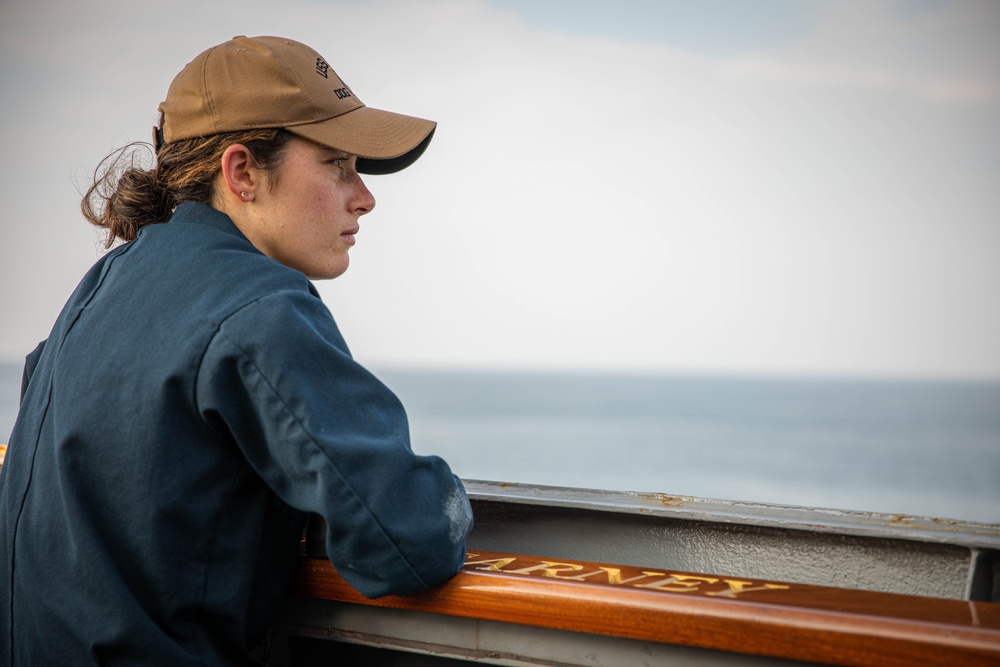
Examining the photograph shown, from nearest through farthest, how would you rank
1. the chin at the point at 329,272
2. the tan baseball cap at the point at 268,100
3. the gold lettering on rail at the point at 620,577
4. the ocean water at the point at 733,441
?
the gold lettering on rail at the point at 620,577 < the tan baseball cap at the point at 268,100 < the chin at the point at 329,272 < the ocean water at the point at 733,441

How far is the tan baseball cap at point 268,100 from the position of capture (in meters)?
1.01

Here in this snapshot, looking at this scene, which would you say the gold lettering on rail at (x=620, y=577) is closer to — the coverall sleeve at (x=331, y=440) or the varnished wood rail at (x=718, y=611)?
the varnished wood rail at (x=718, y=611)

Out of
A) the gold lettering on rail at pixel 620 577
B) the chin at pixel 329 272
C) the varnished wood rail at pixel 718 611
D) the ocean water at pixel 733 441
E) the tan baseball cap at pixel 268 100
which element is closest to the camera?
the varnished wood rail at pixel 718 611

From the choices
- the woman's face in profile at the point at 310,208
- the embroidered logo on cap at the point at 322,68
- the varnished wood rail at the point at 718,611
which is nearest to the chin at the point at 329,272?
the woman's face in profile at the point at 310,208

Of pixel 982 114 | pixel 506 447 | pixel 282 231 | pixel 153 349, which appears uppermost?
pixel 982 114

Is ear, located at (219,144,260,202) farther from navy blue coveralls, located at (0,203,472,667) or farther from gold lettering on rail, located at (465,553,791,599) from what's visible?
gold lettering on rail, located at (465,553,791,599)

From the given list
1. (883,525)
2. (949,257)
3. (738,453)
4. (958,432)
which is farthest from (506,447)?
(883,525)

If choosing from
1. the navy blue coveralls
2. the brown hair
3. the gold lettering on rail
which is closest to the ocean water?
the brown hair

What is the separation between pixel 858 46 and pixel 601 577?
32.5 m

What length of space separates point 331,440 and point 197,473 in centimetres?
17

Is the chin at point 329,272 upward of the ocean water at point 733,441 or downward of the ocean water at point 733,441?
upward

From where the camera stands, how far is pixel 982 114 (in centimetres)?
2948

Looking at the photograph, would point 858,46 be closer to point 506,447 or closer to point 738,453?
point 738,453

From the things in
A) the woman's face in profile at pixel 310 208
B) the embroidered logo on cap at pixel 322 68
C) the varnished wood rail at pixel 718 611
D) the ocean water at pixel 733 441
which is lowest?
the ocean water at pixel 733 441
